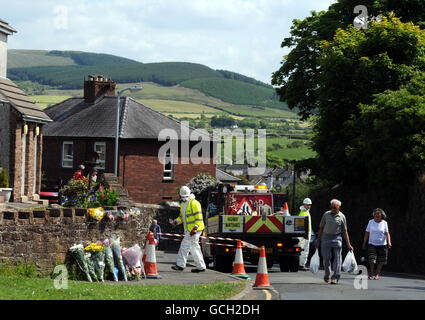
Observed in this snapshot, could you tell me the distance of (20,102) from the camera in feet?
92.6

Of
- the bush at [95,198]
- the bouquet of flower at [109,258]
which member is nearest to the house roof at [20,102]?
the bush at [95,198]

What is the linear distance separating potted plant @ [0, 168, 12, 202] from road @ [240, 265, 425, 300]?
27.6 ft

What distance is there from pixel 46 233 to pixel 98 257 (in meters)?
1.12

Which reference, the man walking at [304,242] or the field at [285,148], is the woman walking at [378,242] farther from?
the field at [285,148]

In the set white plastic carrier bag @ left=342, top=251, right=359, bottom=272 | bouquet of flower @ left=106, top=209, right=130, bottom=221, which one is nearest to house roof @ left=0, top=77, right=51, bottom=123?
bouquet of flower @ left=106, top=209, right=130, bottom=221

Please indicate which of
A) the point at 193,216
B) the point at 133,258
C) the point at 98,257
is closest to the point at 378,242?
the point at 193,216

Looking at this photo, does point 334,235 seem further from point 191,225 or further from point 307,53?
point 307,53

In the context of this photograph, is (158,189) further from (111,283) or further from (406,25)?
(111,283)

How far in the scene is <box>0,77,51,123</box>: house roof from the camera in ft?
88.8

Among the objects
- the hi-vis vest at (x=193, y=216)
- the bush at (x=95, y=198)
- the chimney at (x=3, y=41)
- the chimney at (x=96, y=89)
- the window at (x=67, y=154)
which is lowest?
the hi-vis vest at (x=193, y=216)

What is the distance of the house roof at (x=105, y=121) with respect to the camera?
53.7 m

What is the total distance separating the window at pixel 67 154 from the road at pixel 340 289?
1422 inches

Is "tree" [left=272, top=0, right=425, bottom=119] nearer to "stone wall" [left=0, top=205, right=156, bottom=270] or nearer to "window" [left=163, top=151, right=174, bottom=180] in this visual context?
"window" [left=163, top=151, right=174, bottom=180]
